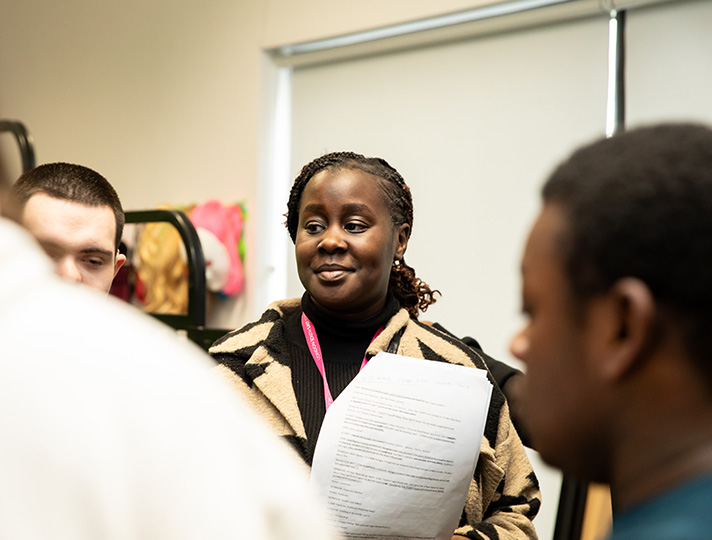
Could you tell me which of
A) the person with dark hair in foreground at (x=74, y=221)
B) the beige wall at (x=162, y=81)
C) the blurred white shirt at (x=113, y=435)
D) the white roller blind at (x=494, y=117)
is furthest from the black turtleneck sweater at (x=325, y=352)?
the beige wall at (x=162, y=81)

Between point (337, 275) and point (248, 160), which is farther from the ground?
point (248, 160)

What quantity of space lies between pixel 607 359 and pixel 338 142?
10.1ft

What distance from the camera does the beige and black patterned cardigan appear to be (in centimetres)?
127

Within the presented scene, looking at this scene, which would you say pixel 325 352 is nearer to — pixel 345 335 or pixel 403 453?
pixel 345 335

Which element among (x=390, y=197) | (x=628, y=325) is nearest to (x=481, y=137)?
(x=390, y=197)

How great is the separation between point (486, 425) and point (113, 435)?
1.00m

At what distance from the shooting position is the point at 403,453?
3.76 feet

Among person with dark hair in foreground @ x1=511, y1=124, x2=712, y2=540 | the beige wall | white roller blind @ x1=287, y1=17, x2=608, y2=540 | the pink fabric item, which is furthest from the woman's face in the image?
the pink fabric item

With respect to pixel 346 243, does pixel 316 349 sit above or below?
below

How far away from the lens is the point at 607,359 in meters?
0.62

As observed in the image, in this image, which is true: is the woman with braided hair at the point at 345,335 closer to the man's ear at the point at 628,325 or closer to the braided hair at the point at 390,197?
the braided hair at the point at 390,197

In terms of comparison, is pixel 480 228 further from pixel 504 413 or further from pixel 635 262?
pixel 635 262

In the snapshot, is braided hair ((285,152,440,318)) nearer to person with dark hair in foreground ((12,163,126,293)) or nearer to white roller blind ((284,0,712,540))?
person with dark hair in foreground ((12,163,126,293))

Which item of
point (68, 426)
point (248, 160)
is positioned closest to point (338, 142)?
point (248, 160)
